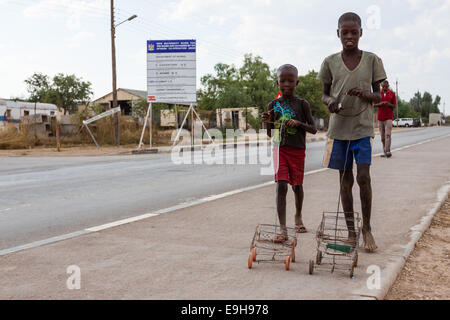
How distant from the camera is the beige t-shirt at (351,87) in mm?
4137

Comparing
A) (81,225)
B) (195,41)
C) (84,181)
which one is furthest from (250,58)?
(81,225)

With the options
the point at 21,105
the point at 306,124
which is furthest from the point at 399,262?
the point at 21,105

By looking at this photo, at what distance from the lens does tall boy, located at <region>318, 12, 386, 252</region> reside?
4.08 m

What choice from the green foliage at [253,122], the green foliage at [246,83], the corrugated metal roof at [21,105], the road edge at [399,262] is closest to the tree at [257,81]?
the green foliage at [246,83]

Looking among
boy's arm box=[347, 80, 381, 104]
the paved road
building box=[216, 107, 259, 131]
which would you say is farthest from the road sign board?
boy's arm box=[347, 80, 381, 104]

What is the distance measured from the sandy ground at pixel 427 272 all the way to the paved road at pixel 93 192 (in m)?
3.51

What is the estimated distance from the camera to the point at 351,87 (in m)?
4.16

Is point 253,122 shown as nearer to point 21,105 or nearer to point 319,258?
point 21,105

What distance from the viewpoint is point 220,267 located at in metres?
3.69

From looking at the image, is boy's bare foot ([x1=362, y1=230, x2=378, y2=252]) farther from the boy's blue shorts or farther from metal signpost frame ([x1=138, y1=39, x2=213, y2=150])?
metal signpost frame ([x1=138, y1=39, x2=213, y2=150])

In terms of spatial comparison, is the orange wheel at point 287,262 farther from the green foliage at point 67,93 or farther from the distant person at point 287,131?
the green foliage at point 67,93

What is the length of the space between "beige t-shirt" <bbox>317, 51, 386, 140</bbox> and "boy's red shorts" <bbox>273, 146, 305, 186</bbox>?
1.54 ft
